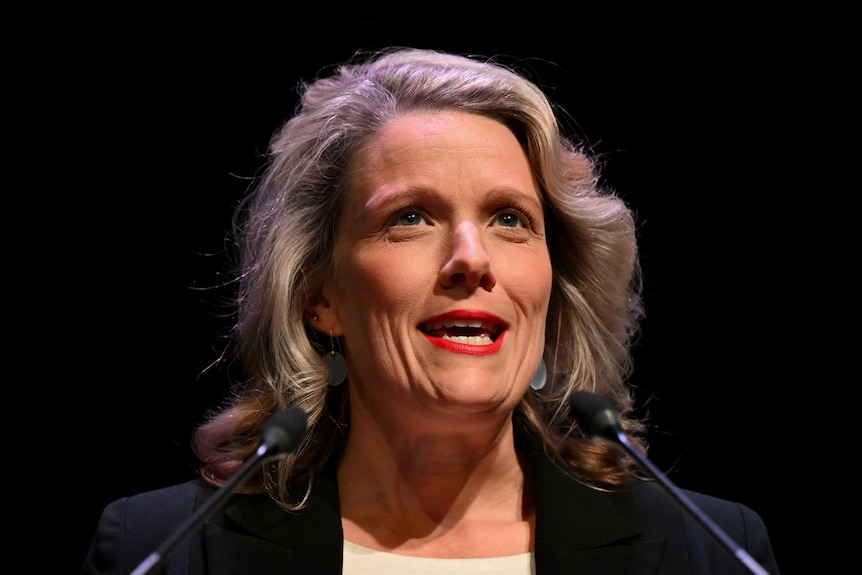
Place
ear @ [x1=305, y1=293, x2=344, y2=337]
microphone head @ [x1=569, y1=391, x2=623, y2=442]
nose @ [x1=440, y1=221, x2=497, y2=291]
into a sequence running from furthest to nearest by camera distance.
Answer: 1. ear @ [x1=305, y1=293, x2=344, y2=337]
2. nose @ [x1=440, y1=221, x2=497, y2=291]
3. microphone head @ [x1=569, y1=391, x2=623, y2=442]

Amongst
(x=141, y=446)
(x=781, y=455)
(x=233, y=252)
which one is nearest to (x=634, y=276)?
(x=781, y=455)

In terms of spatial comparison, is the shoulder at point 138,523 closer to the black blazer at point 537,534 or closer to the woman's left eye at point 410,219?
the black blazer at point 537,534

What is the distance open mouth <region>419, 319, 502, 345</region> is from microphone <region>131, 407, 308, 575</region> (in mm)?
485

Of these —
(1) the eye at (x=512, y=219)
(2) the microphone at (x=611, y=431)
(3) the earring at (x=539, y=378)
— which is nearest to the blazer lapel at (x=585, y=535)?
(3) the earring at (x=539, y=378)

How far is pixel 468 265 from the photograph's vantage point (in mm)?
2051

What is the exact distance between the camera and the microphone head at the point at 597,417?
1.67 m

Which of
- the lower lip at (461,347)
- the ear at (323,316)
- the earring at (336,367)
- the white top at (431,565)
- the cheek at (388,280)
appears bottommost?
the white top at (431,565)

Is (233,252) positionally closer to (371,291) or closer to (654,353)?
(371,291)

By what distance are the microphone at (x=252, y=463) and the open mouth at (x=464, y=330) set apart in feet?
1.59

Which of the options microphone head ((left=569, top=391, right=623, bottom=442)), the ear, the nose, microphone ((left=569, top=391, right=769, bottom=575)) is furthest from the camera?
the ear

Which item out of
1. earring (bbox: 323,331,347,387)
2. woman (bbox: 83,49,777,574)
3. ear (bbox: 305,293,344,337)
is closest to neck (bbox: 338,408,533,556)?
woman (bbox: 83,49,777,574)

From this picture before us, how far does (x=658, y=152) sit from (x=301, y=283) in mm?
1138

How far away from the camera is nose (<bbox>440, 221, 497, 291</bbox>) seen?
2.06 meters

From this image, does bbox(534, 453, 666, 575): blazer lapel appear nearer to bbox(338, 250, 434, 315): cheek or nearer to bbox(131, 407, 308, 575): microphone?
bbox(338, 250, 434, 315): cheek
